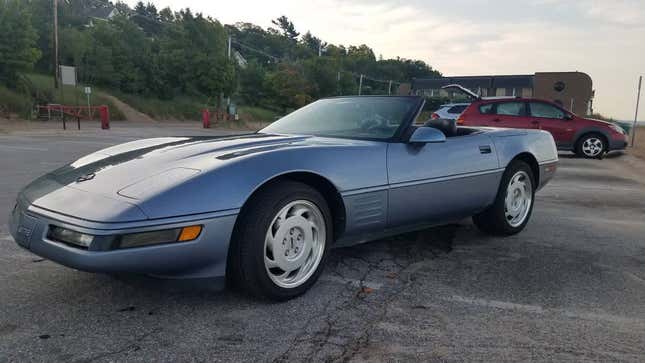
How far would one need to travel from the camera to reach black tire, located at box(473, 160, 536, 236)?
14.1 feet

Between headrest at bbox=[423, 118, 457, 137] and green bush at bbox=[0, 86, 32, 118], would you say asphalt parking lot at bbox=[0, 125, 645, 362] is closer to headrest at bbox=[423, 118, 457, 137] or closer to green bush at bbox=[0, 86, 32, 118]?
headrest at bbox=[423, 118, 457, 137]

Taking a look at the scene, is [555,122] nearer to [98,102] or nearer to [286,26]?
[98,102]

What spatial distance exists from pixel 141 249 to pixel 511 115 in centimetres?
1192

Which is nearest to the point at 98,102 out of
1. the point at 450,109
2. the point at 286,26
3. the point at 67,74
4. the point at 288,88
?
the point at 67,74

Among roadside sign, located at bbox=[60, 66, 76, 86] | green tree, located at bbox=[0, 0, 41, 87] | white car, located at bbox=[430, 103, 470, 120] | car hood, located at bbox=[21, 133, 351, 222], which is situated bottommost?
car hood, located at bbox=[21, 133, 351, 222]

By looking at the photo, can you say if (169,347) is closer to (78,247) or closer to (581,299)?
(78,247)

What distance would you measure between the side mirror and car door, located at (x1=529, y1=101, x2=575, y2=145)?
10.6 meters

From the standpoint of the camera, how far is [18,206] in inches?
111

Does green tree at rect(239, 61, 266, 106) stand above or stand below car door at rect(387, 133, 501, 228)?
above

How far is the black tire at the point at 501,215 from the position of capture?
4.31 m

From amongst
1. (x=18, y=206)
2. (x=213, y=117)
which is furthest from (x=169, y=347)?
(x=213, y=117)

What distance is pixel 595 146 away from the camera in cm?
1299

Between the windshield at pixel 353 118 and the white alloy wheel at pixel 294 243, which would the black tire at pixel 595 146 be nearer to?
the windshield at pixel 353 118

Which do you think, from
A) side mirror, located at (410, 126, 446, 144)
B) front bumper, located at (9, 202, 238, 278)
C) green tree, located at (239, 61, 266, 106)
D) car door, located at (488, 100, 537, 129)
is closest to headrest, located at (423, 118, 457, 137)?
side mirror, located at (410, 126, 446, 144)
